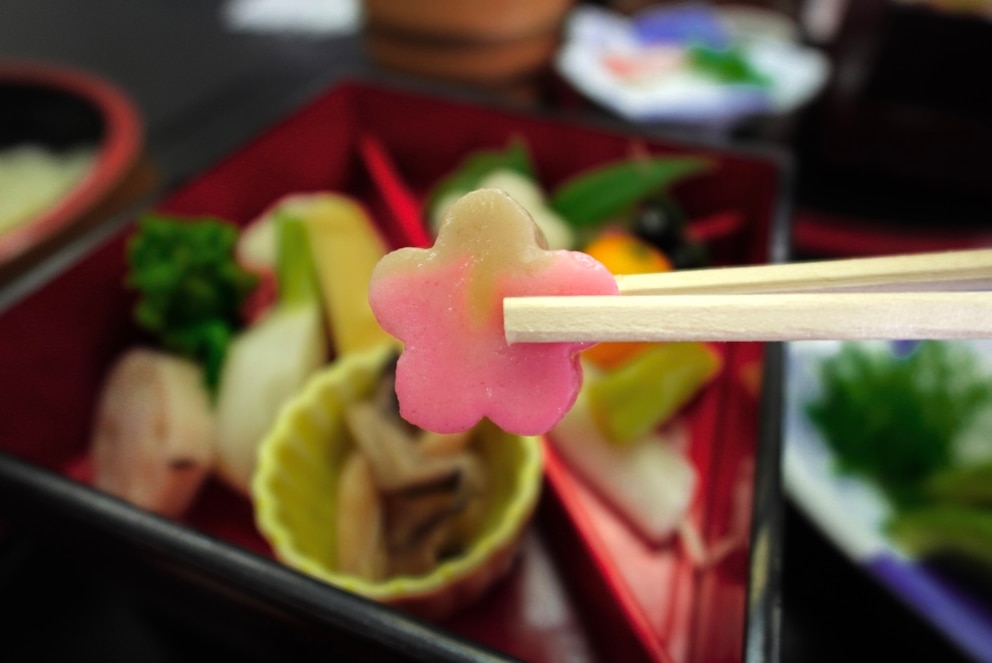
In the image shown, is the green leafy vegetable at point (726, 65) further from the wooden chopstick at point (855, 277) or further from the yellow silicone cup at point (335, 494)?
the wooden chopstick at point (855, 277)

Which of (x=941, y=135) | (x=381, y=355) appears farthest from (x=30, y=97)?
(x=941, y=135)

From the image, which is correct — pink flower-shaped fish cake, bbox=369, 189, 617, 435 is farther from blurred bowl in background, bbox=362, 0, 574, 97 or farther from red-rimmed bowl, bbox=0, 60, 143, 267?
blurred bowl in background, bbox=362, 0, 574, 97

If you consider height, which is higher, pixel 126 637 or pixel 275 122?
pixel 275 122

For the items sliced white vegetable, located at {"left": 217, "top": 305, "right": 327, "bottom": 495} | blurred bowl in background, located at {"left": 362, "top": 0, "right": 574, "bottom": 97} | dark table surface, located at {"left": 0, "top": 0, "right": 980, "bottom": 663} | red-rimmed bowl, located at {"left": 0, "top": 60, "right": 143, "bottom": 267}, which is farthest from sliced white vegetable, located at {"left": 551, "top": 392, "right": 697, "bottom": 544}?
blurred bowl in background, located at {"left": 362, "top": 0, "right": 574, "bottom": 97}

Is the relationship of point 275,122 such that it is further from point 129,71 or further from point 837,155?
point 837,155

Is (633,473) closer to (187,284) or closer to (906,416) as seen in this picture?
(906,416)
